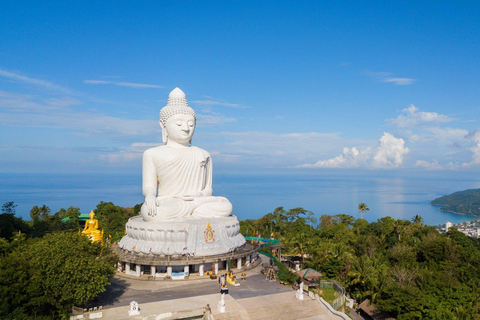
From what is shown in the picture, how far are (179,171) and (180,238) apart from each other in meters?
4.62

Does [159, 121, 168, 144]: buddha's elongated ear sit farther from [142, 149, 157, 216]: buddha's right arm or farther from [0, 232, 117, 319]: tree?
[0, 232, 117, 319]: tree

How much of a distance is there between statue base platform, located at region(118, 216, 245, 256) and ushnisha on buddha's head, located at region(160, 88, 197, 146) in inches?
221

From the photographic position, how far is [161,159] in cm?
2292

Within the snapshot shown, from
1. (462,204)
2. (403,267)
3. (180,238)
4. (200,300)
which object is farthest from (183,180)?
(462,204)

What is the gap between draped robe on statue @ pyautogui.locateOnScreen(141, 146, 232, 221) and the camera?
2222 cm

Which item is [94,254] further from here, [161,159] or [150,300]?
[161,159]

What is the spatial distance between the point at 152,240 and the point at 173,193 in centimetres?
356

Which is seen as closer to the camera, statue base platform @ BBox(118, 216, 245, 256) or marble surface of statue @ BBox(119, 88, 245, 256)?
statue base platform @ BBox(118, 216, 245, 256)

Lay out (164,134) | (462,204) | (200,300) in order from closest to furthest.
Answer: (200,300), (164,134), (462,204)

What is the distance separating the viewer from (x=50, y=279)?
14398 mm

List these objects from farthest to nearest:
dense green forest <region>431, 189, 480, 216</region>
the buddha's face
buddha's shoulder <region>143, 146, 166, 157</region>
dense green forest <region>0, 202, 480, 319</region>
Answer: dense green forest <region>431, 189, 480, 216</region> → the buddha's face → buddha's shoulder <region>143, 146, 166, 157</region> → dense green forest <region>0, 202, 480, 319</region>

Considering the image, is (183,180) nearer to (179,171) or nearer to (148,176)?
(179,171)

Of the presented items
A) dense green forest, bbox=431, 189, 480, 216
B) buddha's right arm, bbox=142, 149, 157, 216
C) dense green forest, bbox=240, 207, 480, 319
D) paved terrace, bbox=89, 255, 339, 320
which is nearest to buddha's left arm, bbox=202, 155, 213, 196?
buddha's right arm, bbox=142, 149, 157, 216

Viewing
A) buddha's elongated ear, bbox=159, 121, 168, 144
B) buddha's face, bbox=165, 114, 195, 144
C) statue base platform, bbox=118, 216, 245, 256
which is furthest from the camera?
buddha's elongated ear, bbox=159, 121, 168, 144
